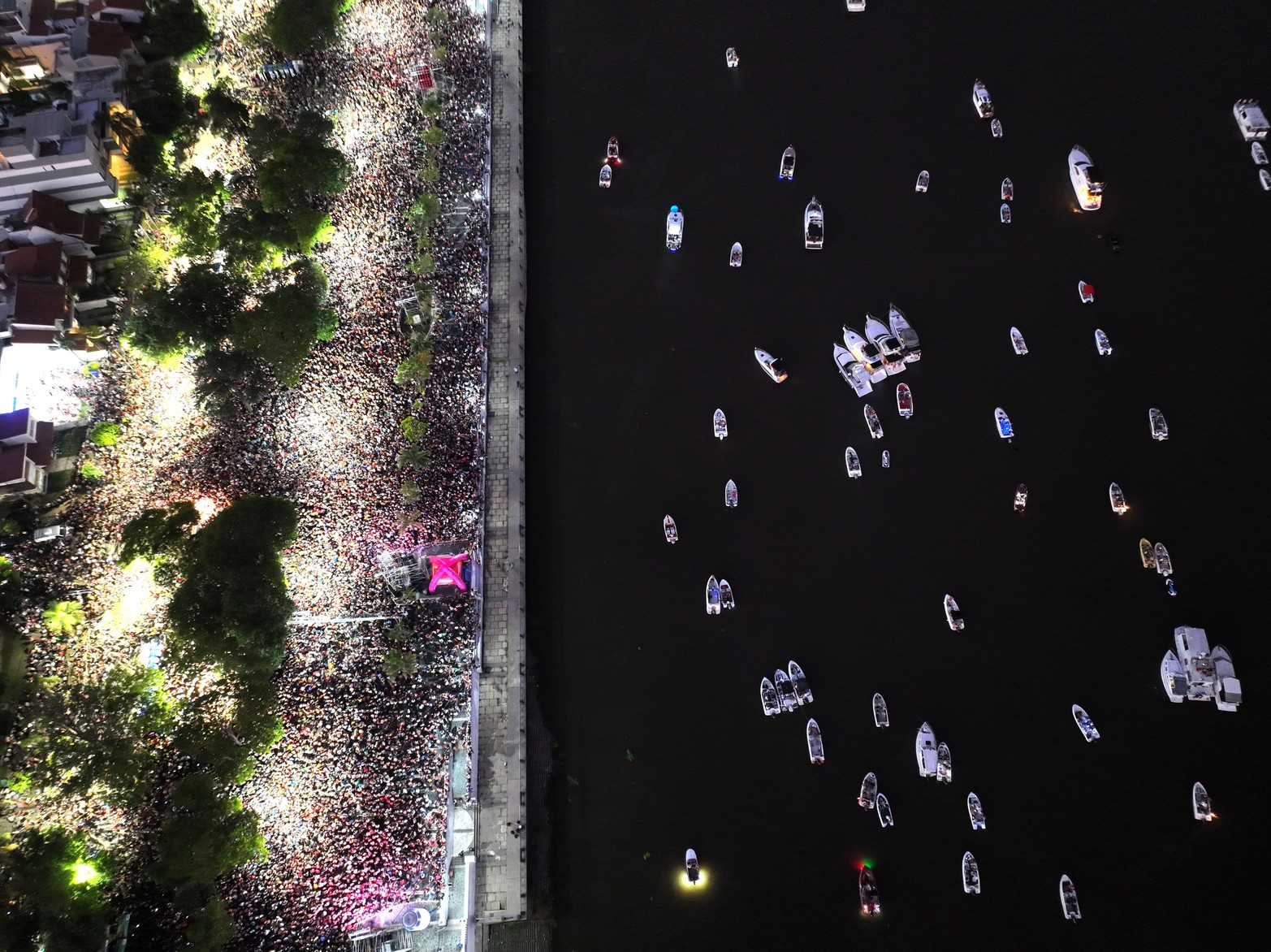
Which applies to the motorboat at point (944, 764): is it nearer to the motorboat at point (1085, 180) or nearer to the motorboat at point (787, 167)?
the motorboat at point (1085, 180)

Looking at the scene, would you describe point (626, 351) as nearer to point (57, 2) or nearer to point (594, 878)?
point (594, 878)

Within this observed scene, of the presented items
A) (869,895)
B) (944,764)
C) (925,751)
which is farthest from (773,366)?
(869,895)

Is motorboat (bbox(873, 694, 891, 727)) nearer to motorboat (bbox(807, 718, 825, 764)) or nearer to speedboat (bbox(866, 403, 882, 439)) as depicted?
motorboat (bbox(807, 718, 825, 764))

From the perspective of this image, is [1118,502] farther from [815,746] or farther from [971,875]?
[815,746]

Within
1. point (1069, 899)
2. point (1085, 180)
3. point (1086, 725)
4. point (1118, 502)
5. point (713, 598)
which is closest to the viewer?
point (1069, 899)

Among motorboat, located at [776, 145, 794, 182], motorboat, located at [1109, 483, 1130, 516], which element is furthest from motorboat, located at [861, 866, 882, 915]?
motorboat, located at [776, 145, 794, 182]

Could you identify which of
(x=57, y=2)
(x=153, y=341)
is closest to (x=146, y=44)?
(x=57, y=2)
